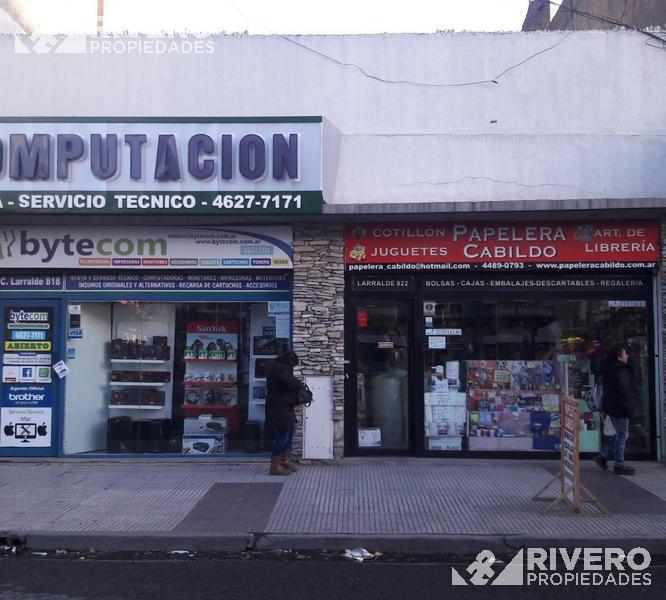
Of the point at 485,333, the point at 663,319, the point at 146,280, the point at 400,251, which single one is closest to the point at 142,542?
the point at 146,280

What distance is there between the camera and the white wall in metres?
11.0

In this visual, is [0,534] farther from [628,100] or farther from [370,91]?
[628,100]

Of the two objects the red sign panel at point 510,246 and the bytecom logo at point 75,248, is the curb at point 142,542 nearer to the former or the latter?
the bytecom logo at point 75,248

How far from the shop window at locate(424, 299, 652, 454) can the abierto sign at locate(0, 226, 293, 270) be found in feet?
8.05

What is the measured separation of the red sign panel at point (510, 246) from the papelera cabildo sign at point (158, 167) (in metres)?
1.42

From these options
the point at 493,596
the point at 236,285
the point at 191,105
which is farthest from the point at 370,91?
the point at 493,596

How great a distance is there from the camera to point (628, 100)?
1106cm

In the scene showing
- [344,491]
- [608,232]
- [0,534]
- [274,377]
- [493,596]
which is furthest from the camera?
[608,232]

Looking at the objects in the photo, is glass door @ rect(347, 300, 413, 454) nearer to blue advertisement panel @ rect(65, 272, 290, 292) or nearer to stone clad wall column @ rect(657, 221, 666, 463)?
blue advertisement panel @ rect(65, 272, 290, 292)

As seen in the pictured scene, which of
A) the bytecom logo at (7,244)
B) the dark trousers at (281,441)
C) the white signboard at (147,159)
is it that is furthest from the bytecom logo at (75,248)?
the dark trousers at (281,441)

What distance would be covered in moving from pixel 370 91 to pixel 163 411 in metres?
5.59

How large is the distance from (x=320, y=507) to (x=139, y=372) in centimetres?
436

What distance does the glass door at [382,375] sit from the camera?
36.7 feet

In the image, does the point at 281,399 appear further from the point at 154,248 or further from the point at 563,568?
the point at 563,568
